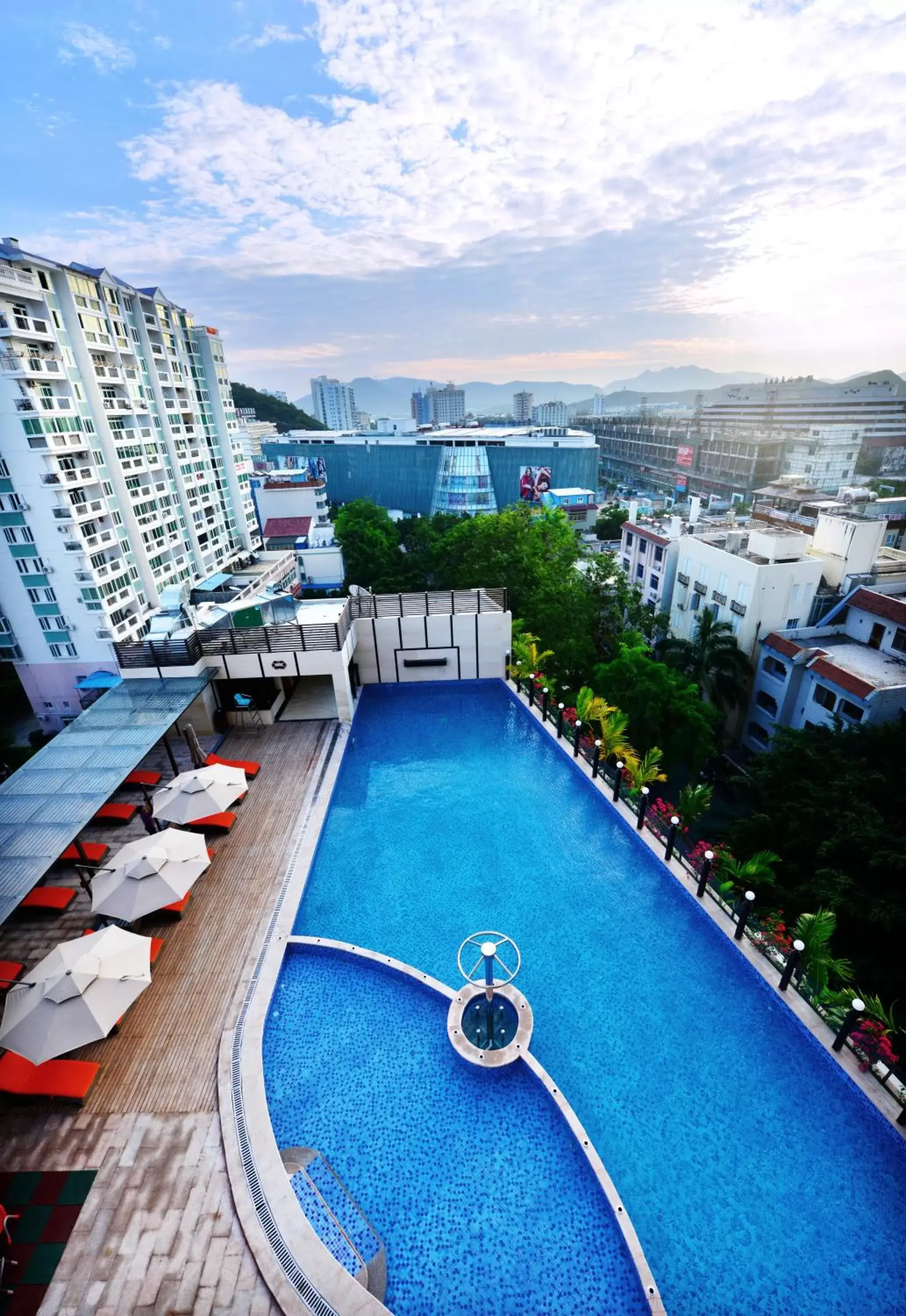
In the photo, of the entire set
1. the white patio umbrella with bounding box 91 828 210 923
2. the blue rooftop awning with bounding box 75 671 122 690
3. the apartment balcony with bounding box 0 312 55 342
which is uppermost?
the apartment balcony with bounding box 0 312 55 342

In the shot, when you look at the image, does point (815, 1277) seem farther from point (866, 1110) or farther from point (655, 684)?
point (655, 684)

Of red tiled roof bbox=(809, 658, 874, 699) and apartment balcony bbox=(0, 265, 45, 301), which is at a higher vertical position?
apartment balcony bbox=(0, 265, 45, 301)

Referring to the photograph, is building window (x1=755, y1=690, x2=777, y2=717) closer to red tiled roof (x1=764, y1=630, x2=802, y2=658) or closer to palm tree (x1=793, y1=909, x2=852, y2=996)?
red tiled roof (x1=764, y1=630, x2=802, y2=658)

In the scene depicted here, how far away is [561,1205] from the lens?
→ 25.0 ft

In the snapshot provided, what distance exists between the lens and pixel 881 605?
26.9 metres

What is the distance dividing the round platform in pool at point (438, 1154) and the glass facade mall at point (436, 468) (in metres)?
71.7

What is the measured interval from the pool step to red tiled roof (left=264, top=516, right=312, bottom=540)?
5929 centimetres

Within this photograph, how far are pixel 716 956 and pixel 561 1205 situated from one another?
5216 millimetres

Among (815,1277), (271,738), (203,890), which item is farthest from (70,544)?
(815,1277)

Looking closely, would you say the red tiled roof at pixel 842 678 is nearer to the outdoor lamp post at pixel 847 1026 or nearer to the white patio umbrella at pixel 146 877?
the outdoor lamp post at pixel 847 1026

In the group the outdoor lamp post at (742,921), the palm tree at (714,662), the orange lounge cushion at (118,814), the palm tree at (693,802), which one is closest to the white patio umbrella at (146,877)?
the orange lounge cushion at (118,814)

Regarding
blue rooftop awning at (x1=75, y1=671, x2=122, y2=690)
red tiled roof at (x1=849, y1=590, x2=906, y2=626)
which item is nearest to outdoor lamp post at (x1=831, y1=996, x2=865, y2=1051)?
red tiled roof at (x1=849, y1=590, x2=906, y2=626)

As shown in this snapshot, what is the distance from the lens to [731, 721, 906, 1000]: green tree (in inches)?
598

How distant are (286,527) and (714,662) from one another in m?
50.8
